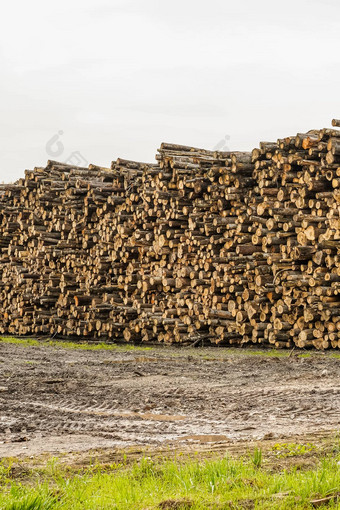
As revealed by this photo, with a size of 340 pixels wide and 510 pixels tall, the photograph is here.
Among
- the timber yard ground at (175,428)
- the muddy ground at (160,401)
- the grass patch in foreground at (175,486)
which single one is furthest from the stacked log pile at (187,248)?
the grass patch in foreground at (175,486)

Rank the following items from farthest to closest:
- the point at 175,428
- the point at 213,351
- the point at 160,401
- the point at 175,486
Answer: the point at 213,351, the point at 160,401, the point at 175,428, the point at 175,486

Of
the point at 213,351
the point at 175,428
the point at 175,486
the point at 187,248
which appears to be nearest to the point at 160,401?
the point at 175,428

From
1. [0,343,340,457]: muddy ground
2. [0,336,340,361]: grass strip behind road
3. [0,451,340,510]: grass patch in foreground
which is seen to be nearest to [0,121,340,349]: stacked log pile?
[0,336,340,361]: grass strip behind road

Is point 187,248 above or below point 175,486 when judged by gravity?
above

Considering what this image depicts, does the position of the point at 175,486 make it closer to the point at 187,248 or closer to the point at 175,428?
the point at 175,428

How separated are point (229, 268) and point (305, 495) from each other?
10650mm

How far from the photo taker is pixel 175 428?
5.72 m

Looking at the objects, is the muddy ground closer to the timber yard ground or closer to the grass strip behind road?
the timber yard ground

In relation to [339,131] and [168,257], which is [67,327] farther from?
[339,131]

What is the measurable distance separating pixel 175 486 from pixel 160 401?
11.3ft

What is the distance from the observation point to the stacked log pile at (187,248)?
1252cm

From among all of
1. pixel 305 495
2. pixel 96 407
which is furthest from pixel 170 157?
pixel 305 495

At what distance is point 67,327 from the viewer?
18.9 meters

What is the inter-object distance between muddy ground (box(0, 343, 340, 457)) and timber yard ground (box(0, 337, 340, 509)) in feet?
0.04
